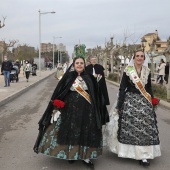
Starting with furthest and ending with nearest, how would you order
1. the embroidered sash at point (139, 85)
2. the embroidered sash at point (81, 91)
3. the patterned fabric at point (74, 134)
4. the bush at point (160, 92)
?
the bush at point (160, 92)
the embroidered sash at point (139, 85)
the embroidered sash at point (81, 91)
the patterned fabric at point (74, 134)

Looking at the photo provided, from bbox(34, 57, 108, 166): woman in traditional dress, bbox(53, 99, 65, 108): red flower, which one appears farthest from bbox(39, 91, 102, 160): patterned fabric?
bbox(53, 99, 65, 108): red flower

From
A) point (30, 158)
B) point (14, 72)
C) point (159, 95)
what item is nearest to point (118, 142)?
point (30, 158)

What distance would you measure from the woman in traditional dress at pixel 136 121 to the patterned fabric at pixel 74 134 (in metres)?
0.36

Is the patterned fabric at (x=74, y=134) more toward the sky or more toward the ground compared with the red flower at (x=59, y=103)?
more toward the ground

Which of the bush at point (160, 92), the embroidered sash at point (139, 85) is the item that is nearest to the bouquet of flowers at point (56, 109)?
the embroidered sash at point (139, 85)

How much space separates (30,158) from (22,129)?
241 centimetres

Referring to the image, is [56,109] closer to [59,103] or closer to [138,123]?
[59,103]

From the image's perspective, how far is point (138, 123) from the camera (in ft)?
15.7

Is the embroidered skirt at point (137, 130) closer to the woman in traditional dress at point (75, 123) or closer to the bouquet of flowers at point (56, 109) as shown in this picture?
the woman in traditional dress at point (75, 123)

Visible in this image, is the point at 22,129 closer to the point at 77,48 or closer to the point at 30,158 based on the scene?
Result: the point at 30,158

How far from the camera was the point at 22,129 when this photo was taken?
764 centimetres

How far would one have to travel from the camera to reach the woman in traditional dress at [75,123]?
4.62m

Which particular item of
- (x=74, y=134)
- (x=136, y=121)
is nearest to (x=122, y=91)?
(x=136, y=121)

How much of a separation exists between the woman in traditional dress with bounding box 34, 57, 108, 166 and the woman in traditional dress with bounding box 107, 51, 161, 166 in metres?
0.34
